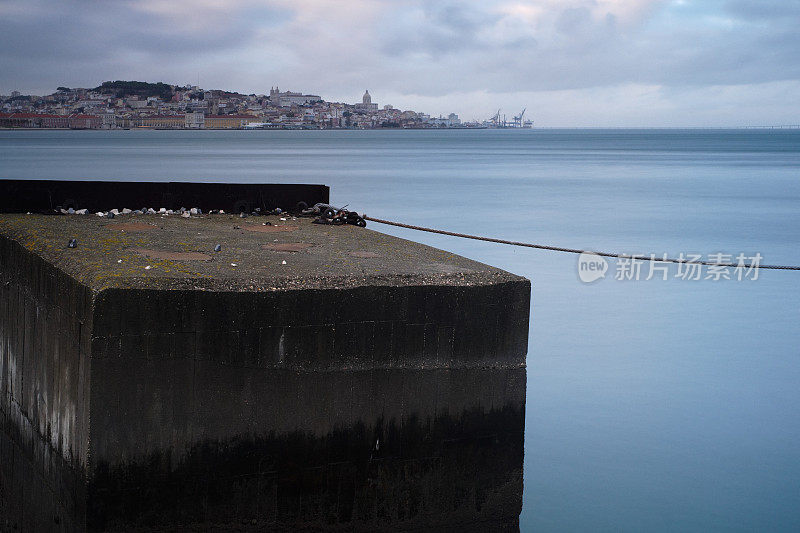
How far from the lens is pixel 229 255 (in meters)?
6.70

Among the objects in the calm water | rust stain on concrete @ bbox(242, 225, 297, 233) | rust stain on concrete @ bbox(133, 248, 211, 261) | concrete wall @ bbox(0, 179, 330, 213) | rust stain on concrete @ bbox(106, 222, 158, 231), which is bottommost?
the calm water

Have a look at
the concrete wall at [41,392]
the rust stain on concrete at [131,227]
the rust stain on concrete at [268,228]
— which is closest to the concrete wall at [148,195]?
the rust stain on concrete at [131,227]

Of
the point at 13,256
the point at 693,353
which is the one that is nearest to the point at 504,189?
the point at 693,353

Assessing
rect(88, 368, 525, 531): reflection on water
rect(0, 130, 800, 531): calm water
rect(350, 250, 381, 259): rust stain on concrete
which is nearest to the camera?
rect(88, 368, 525, 531): reflection on water

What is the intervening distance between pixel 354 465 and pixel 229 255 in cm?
187

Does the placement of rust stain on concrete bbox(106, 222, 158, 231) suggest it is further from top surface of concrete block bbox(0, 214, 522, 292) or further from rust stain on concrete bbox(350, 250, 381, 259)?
rust stain on concrete bbox(350, 250, 381, 259)

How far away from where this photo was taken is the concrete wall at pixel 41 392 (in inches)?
206

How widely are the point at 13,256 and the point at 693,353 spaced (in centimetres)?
840

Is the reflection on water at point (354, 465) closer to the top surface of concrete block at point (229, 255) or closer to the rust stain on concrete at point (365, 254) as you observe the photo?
the top surface of concrete block at point (229, 255)

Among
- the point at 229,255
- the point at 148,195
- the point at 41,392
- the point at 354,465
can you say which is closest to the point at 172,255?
the point at 229,255

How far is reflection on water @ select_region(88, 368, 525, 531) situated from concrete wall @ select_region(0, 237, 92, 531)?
0.44 meters

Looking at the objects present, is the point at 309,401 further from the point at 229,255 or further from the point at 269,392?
the point at 229,255

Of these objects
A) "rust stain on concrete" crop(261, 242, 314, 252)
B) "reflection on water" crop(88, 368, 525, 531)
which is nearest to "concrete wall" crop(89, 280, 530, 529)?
"reflection on water" crop(88, 368, 525, 531)

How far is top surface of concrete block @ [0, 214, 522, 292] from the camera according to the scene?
5.47 metres
